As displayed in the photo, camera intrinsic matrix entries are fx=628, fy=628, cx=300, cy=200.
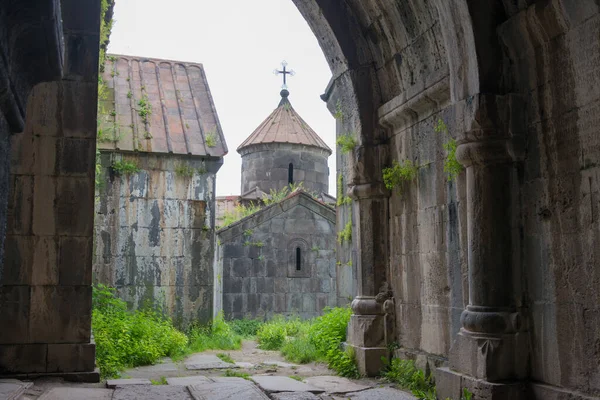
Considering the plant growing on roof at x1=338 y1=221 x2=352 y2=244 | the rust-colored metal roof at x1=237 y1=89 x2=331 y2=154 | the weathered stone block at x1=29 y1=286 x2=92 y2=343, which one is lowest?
the weathered stone block at x1=29 y1=286 x2=92 y2=343

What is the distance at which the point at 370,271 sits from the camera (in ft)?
21.8

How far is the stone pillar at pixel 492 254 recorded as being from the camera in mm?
4391

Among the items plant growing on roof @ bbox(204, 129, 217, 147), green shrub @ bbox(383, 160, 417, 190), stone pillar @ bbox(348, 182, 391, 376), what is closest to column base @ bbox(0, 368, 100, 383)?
stone pillar @ bbox(348, 182, 391, 376)

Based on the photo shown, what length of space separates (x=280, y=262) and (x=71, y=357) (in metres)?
9.90

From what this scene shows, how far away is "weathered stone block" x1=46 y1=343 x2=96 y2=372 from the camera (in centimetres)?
527

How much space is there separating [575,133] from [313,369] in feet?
13.9

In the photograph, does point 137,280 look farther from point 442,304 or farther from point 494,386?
point 494,386

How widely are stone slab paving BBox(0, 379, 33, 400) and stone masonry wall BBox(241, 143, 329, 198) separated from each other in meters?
16.8

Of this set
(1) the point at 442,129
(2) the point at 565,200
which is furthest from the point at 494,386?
(1) the point at 442,129

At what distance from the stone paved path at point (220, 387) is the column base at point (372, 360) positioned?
0.49 feet

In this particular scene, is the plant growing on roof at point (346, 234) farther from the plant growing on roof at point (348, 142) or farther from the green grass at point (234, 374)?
the green grass at point (234, 374)

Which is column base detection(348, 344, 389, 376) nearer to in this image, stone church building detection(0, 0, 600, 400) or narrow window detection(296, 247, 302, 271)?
stone church building detection(0, 0, 600, 400)

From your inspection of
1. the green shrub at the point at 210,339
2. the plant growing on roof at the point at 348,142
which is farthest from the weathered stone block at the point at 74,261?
the green shrub at the point at 210,339

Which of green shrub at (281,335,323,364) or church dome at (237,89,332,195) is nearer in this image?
green shrub at (281,335,323,364)
